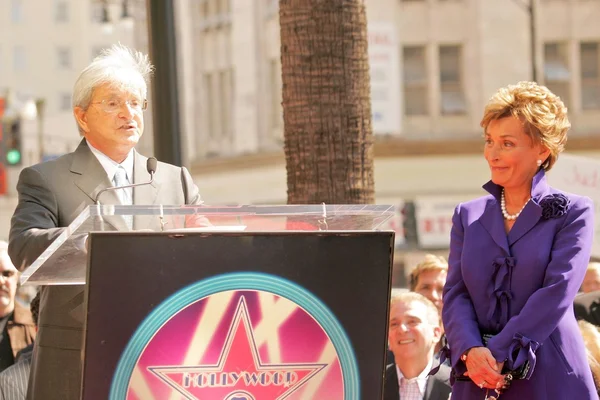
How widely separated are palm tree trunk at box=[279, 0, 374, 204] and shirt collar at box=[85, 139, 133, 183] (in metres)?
2.00

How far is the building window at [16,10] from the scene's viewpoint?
72.8 metres

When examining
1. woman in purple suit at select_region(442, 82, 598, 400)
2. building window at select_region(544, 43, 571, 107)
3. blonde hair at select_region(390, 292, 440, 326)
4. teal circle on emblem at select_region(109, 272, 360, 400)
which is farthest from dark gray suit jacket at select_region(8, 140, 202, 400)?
building window at select_region(544, 43, 571, 107)

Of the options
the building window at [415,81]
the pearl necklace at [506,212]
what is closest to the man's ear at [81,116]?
the pearl necklace at [506,212]

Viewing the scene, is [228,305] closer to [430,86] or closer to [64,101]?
[430,86]

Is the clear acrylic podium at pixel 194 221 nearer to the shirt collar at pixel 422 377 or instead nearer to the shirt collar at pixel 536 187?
the shirt collar at pixel 536 187

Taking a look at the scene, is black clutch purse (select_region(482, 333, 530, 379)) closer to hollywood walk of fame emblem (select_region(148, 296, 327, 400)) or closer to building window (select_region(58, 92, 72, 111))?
hollywood walk of fame emblem (select_region(148, 296, 327, 400))

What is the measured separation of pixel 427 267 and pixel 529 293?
3.81m

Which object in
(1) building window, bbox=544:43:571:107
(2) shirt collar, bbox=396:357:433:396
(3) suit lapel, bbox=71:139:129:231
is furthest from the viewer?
(1) building window, bbox=544:43:571:107

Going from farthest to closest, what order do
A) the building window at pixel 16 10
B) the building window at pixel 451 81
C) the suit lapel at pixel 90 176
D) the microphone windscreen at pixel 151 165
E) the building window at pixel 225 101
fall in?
the building window at pixel 16 10
the building window at pixel 225 101
the building window at pixel 451 81
the suit lapel at pixel 90 176
the microphone windscreen at pixel 151 165

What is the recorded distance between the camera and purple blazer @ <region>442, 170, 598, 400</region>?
472cm

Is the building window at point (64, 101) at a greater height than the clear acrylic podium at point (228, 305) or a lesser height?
greater

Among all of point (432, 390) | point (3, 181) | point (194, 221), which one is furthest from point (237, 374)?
point (3, 181)

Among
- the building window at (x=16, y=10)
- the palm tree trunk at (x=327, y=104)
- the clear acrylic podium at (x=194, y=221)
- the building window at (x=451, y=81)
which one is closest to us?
the clear acrylic podium at (x=194, y=221)

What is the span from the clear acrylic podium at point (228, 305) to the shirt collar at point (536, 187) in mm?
1290
